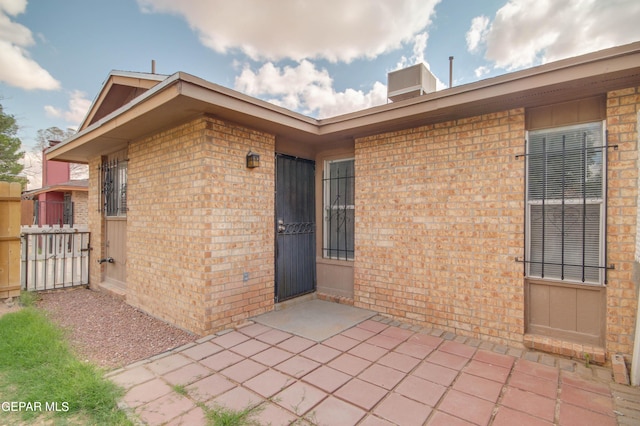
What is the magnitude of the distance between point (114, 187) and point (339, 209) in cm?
427

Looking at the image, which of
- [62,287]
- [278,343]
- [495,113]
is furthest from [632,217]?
[62,287]

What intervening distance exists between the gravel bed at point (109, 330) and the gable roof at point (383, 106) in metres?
2.65

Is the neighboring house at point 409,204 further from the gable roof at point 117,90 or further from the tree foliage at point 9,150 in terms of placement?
the tree foliage at point 9,150

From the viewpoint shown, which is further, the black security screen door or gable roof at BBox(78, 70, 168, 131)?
the black security screen door

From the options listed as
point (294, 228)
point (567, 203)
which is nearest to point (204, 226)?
point (294, 228)

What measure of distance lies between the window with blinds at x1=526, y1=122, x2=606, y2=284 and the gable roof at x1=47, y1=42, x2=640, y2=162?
44 cm

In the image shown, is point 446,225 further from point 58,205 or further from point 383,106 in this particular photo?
point 58,205

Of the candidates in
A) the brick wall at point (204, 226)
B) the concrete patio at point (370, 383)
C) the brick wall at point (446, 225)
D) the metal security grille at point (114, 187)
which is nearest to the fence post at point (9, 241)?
the metal security grille at point (114, 187)

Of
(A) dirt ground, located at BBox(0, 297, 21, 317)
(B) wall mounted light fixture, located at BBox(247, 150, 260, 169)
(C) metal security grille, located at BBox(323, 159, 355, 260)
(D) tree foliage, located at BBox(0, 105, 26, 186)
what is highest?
(D) tree foliage, located at BBox(0, 105, 26, 186)

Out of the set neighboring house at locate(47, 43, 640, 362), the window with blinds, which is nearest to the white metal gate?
neighboring house at locate(47, 43, 640, 362)

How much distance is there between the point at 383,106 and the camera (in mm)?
3697

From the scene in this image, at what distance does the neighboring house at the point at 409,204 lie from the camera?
282 centimetres

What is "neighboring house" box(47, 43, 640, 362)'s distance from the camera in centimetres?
282

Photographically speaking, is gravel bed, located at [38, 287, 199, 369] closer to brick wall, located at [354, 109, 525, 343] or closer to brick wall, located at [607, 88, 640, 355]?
brick wall, located at [354, 109, 525, 343]
